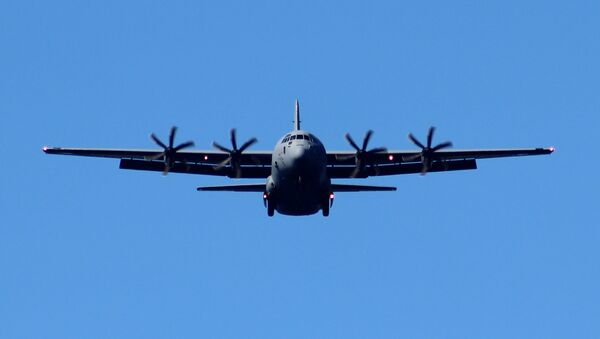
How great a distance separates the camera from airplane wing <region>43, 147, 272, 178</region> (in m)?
41.7

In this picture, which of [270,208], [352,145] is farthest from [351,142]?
[270,208]

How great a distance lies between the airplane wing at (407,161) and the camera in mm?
42125

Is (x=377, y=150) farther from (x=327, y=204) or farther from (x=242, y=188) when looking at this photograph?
(x=242, y=188)

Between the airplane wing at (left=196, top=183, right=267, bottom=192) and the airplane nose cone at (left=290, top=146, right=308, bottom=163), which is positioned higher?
the airplane nose cone at (left=290, top=146, right=308, bottom=163)

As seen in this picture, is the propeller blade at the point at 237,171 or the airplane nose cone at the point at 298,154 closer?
the airplane nose cone at the point at 298,154

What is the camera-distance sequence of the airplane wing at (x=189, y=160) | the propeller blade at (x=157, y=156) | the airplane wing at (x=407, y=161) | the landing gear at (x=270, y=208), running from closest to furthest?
1. the landing gear at (x=270, y=208)
2. the propeller blade at (x=157, y=156)
3. the airplane wing at (x=189, y=160)
4. the airplane wing at (x=407, y=161)

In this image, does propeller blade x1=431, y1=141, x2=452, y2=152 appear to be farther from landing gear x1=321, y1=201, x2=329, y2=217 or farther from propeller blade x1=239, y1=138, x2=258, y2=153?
propeller blade x1=239, y1=138, x2=258, y2=153

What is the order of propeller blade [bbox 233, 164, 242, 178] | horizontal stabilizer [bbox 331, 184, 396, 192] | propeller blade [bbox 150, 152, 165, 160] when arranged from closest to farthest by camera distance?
horizontal stabilizer [bbox 331, 184, 396, 192] → propeller blade [bbox 150, 152, 165, 160] → propeller blade [bbox 233, 164, 242, 178]

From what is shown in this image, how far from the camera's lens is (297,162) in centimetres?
3681

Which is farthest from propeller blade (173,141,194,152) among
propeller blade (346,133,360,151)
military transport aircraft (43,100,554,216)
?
propeller blade (346,133,360,151)

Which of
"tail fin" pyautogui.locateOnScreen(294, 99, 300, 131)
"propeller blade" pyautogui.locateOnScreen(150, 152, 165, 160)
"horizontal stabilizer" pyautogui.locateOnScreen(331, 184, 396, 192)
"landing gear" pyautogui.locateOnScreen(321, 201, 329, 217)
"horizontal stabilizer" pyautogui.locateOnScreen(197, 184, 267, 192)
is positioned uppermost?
"tail fin" pyautogui.locateOnScreen(294, 99, 300, 131)

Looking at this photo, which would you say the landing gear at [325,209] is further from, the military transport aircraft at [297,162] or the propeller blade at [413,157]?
the propeller blade at [413,157]

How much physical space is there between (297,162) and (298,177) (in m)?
0.80

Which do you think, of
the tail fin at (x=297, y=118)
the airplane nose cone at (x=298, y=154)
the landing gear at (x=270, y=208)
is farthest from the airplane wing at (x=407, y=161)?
the airplane nose cone at (x=298, y=154)
